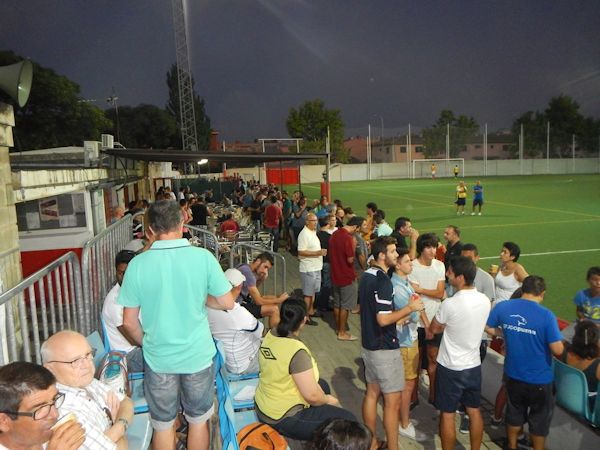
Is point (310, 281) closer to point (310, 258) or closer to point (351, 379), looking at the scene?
point (310, 258)

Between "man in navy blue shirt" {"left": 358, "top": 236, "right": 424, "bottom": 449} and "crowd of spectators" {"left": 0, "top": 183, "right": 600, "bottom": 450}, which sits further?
"man in navy blue shirt" {"left": 358, "top": 236, "right": 424, "bottom": 449}

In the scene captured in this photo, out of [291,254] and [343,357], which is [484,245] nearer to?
[291,254]

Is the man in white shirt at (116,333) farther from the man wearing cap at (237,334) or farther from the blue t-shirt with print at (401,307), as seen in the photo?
the blue t-shirt with print at (401,307)

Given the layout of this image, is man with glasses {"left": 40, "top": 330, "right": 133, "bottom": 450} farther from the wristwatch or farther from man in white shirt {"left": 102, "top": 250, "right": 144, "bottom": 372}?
man in white shirt {"left": 102, "top": 250, "right": 144, "bottom": 372}

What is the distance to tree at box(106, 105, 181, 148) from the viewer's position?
202 ft

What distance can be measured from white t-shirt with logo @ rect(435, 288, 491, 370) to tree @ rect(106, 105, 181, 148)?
62.2m

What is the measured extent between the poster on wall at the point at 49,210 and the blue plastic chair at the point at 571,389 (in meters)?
9.30

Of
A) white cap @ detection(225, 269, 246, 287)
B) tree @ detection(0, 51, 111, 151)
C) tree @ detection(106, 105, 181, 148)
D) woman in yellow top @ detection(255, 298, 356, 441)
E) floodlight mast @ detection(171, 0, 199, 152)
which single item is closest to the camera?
woman in yellow top @ detection(255, 298, 356, 441)

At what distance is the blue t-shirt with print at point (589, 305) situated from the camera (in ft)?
16.8

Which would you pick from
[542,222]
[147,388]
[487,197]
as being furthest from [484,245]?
[487,197]

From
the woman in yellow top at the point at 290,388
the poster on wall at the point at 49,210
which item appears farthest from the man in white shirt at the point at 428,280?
the poster on wall at the point at 49,210

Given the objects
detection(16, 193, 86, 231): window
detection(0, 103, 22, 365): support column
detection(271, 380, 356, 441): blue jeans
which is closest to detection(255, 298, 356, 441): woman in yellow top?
detection(271, 380, 356, 441): blue jeans

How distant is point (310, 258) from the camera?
25.7 ft

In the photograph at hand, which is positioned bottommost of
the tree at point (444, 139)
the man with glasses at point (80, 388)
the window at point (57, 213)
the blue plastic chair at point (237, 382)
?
the blue plastic chair at point (237, 382)
